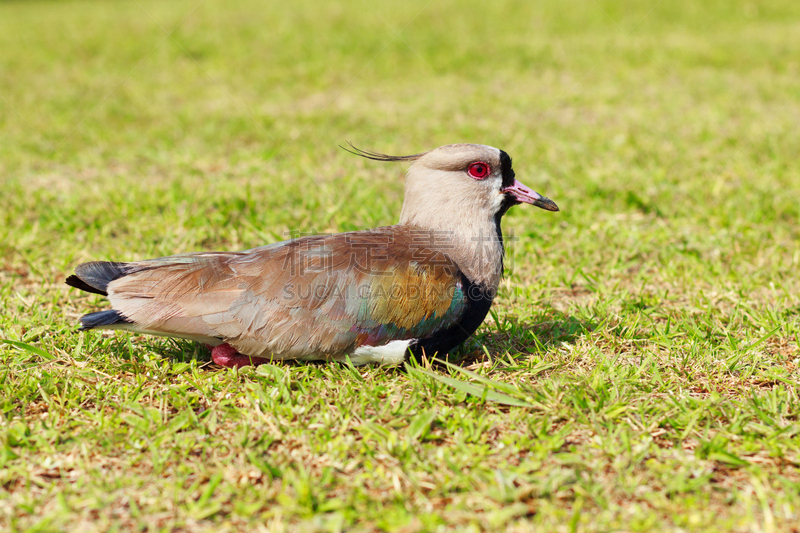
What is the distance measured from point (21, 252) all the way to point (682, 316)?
434cm

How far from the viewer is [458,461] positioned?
8.67 feet

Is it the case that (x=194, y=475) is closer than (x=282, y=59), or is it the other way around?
(x=194, y=475)

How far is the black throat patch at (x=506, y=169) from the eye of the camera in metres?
3.58

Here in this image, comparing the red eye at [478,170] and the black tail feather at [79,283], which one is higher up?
the red eye at [478,170]

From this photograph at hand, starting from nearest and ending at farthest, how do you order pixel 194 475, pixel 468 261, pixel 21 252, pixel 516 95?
pixel 194 475
pixel 468 261
pixel 21 252
pixel 516 95

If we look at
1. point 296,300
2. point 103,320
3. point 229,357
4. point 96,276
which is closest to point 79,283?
point 96,276

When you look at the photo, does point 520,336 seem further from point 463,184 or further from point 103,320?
point 103,320

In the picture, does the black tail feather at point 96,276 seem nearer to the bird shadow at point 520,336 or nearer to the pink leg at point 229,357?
the pink leg at point 229,357

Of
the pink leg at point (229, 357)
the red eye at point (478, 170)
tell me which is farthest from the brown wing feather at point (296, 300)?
the red eye at point (478, 170)

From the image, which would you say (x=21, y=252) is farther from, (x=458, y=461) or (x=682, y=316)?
(x=682, y=316)

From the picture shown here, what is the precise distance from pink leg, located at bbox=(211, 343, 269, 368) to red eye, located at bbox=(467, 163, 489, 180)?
1455 mm

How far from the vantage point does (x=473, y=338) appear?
3.70 metres

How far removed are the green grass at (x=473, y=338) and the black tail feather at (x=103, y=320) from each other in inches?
12.4

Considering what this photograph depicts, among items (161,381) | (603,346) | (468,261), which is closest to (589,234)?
(603,346)
